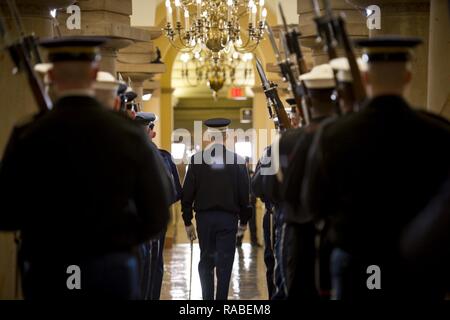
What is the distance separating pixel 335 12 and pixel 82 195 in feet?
33.4

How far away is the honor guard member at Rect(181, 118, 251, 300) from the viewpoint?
43.3 ft

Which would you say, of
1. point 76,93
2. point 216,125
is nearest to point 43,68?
point 76,93

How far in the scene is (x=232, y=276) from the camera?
1722cm

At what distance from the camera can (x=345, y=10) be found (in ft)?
53.7

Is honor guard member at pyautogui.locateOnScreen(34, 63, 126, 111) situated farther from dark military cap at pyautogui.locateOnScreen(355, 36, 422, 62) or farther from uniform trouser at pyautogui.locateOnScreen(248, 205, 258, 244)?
uniform trouser at pyautogui.locateOnScreen(248, 205, 258, 244)

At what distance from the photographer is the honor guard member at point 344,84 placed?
723 cm

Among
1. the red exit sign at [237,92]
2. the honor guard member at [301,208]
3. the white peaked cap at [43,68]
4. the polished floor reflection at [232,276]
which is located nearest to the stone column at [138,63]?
the polished floor reflection at [232,276]

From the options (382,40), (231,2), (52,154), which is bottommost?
(52,154)

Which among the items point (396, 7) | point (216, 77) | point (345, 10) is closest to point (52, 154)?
point (396, 7)

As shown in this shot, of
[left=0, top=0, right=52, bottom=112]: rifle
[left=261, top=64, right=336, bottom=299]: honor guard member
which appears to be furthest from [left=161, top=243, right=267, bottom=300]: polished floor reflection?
[left=0, top=0, right=52, bottom=112]: rifle

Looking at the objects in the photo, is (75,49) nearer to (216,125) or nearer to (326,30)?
(326,30)

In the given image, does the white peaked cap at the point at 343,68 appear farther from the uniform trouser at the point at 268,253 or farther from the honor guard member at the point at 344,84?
the uniform trouser at the point at 268,253
